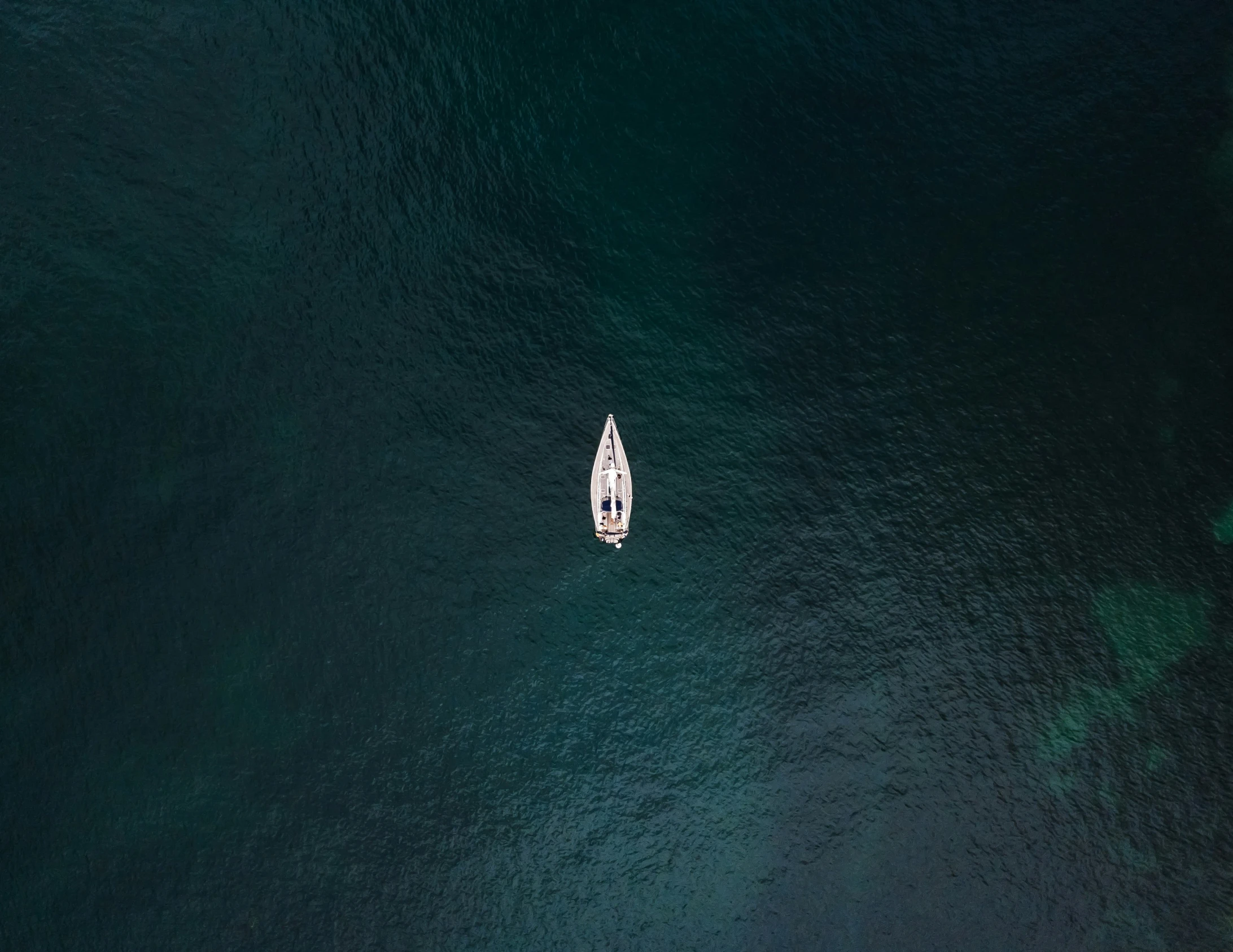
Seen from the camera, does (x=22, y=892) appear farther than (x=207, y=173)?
No

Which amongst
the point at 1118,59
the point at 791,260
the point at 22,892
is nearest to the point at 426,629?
the point at 22,892

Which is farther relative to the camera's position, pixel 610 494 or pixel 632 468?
pixel 632 468

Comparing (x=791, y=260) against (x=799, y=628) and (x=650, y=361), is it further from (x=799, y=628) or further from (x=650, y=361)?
(x=799, y=628)

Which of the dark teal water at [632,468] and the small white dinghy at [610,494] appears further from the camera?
the small white dinghy at [610,494]

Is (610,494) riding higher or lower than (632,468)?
lower
